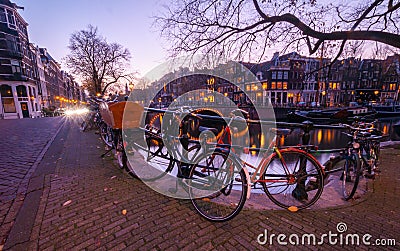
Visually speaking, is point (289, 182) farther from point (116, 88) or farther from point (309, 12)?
point (116, 88)

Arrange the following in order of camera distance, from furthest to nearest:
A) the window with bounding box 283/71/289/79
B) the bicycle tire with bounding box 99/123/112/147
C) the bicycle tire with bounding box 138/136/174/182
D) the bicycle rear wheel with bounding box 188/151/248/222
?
the window with bounding box 283/71/289/79 < the bicycle tire with bounding box 99/123/112/147 < the bicycle tire with bounding box 138/136/174/182 < the bicycle rear wheel with bounding box 188/151/248/222

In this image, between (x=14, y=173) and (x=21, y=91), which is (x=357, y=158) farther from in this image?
(x=21, y=91)

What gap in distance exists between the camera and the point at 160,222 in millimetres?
2396

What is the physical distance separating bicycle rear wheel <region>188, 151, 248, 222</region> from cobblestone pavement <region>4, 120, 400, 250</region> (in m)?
0.18

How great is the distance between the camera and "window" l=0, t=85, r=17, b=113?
27145 mm

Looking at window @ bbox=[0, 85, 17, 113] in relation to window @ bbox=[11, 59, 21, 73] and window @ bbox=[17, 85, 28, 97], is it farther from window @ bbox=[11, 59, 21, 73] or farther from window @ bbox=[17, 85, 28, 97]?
window @ bbox=[11, 59, 21, 73]

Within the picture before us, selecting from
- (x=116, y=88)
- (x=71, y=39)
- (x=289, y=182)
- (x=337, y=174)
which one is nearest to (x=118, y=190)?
(x=289, y=182)

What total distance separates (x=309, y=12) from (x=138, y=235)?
752 cm

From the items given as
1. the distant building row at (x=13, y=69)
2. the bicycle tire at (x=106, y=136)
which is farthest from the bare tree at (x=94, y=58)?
the bicycle tire at (x=106, y=136)

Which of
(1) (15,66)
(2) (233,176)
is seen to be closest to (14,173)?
(2) (233,176)

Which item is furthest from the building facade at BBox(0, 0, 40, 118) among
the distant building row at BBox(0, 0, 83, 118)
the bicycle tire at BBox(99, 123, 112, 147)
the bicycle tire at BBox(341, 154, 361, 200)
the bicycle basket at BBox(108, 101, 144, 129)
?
the bicycle tire at BBox(341, 154, 361, 200)

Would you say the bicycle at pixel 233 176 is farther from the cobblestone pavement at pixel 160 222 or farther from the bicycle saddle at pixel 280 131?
the cobblestone pavement at pixel 160 222

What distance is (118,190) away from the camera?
10.7 feet

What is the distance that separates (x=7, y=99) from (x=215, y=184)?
124 ft
